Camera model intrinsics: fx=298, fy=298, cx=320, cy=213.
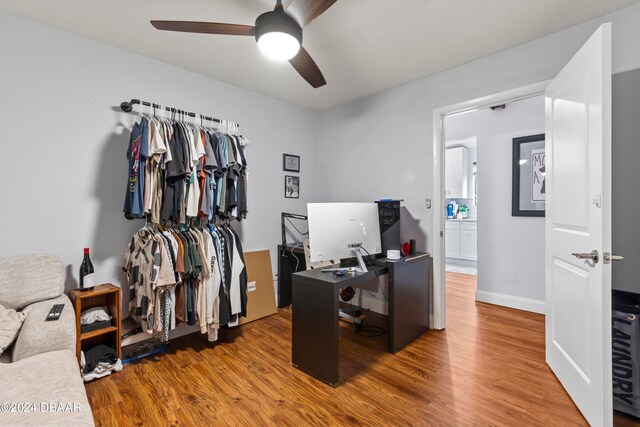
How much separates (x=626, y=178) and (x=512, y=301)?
197 centimetres

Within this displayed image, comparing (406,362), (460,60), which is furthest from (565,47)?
(406,362)

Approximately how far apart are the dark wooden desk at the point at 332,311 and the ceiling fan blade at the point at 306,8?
160 cm

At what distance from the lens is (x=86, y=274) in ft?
7.19

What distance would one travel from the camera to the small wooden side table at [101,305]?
205 cm

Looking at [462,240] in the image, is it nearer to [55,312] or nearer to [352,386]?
[352,386]

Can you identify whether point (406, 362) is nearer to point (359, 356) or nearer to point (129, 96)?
point (359, 356)

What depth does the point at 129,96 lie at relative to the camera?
2.55 m

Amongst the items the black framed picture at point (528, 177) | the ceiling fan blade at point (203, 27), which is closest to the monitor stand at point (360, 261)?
the ceiling fan blade at point (203, 27)

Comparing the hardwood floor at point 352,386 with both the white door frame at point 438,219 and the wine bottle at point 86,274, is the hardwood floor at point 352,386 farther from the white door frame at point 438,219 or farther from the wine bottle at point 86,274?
the wine bottle at point 86,274

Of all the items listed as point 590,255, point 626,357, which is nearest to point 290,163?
point 590,255

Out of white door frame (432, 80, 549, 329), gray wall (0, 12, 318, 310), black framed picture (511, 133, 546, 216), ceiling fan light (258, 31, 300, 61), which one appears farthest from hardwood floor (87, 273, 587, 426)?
ceiling fan light (258, 31, 300, 61)

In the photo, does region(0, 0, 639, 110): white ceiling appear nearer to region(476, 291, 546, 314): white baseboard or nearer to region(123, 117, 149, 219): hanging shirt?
region(123, 117, 149, 219): hanging shirt

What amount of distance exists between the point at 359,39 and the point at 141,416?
117 inches

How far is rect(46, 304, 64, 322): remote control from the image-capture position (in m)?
1.71
